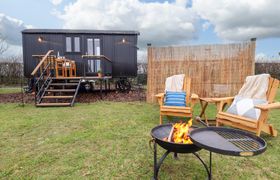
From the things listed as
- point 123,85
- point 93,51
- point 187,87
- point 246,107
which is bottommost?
point 246,107

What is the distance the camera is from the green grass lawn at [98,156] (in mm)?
2033

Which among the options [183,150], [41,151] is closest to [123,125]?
[41,151]

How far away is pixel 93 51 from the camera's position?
8.71m

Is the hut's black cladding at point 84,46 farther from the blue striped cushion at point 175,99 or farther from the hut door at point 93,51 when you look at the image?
the blue striped cushion at point 175,99

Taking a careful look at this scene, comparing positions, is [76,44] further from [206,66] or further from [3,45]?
[3,45]

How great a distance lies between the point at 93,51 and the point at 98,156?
7.03 m

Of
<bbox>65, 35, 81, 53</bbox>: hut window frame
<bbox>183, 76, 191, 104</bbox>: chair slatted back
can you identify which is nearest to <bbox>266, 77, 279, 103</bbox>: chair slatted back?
<bbox>183, 76, 191, 104</bbox>: chair slatted back

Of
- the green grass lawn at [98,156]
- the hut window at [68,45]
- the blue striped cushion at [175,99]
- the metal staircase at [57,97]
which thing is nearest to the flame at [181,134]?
the green grass lawn at [98,156]

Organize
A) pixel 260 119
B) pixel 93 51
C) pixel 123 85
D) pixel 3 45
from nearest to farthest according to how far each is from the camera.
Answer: pixel 260 119 → pixel 93 51 → pixel 123 85 → pixel 3 45

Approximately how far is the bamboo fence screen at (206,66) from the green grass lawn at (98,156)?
2.13 metres

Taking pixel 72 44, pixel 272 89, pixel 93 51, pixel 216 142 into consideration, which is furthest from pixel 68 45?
pixel 216 142

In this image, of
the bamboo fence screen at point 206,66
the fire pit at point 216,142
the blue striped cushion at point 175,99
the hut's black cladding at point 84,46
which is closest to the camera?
the fire pit at point 216,142

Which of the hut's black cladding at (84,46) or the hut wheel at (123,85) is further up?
the hut's black cladding at (84,46)

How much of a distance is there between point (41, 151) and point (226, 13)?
25.9 ft
